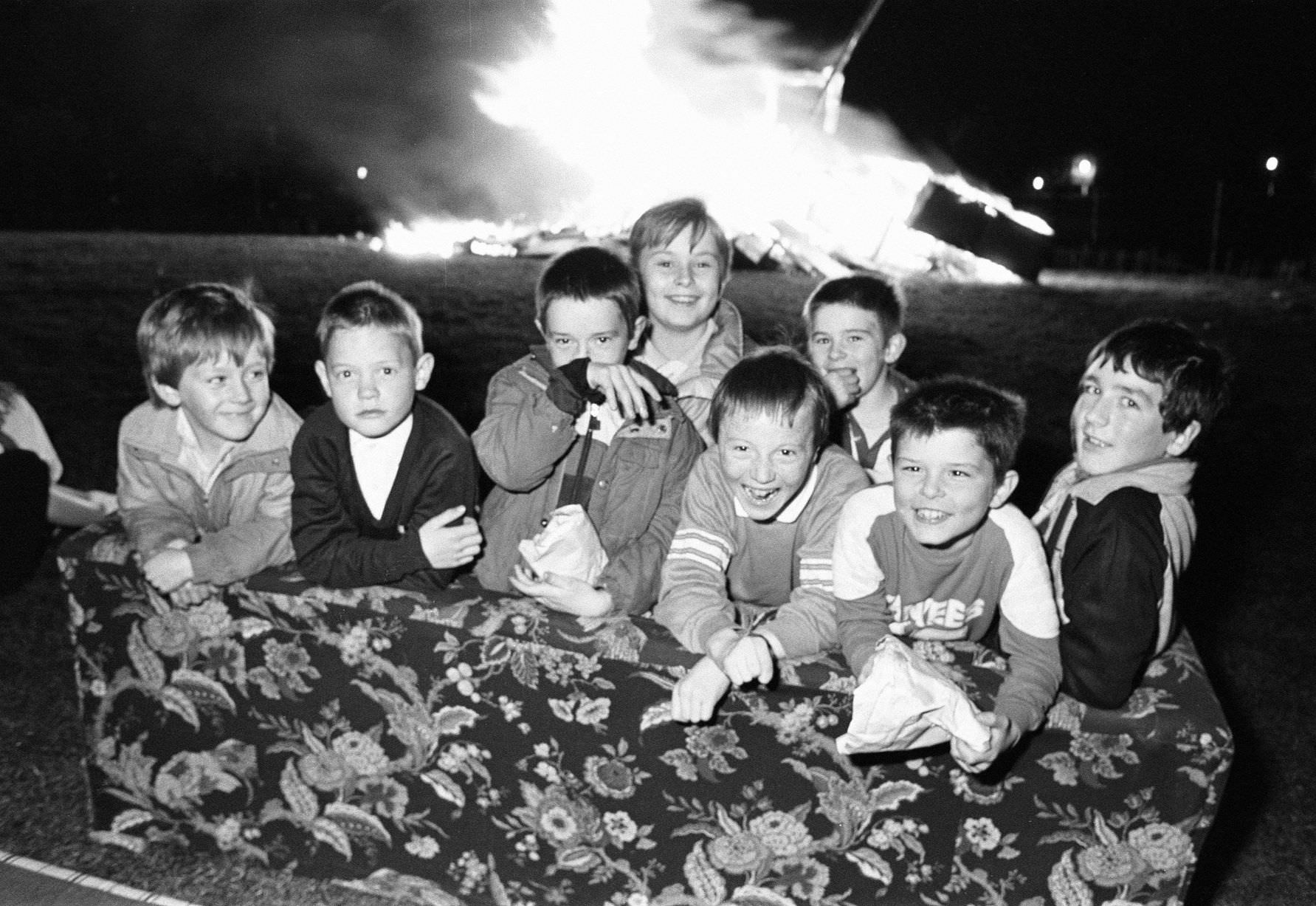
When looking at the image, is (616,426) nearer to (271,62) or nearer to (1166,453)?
(1166,453)

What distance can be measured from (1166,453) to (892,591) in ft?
2.19

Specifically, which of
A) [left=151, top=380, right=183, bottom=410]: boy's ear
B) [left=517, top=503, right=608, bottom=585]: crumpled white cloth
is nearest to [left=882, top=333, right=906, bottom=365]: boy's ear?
[left=517, top=503, right=608, bottom=585]: crumpled white cloth

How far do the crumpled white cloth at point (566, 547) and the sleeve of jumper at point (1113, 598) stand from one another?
0.93m

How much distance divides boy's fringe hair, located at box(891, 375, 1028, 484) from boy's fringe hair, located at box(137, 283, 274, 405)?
4.94 ft

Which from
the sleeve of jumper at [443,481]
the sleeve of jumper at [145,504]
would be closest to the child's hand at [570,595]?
the sleeve of jumper at [443,481]

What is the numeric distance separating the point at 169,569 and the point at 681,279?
144 cm

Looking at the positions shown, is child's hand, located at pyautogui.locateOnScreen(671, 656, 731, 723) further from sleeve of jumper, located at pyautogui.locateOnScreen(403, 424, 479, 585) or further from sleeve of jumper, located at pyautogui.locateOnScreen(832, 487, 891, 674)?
sleeve of jumper, located at pyautogui.locateOnScreen(403, 424, 479, 585)

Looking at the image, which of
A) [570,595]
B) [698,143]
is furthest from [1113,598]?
[698,143]

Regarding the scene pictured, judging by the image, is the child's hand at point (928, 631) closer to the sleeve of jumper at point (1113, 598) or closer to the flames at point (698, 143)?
the sleeve of jumper at point (1113, 598)

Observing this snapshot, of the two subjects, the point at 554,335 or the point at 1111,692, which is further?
the point at 554,335

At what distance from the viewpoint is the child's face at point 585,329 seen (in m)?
2.27

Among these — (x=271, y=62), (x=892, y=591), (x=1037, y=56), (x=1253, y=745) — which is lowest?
(x=1253, y=745)

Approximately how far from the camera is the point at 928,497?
1821mm

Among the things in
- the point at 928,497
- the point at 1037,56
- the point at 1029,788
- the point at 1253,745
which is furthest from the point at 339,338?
the point at 1037,56
